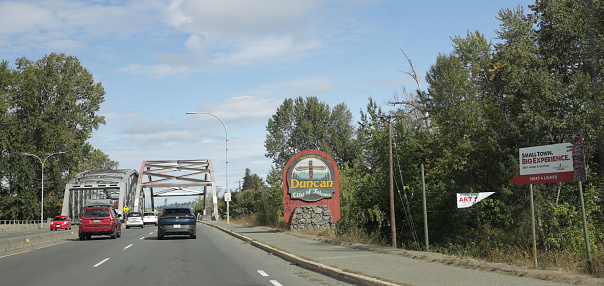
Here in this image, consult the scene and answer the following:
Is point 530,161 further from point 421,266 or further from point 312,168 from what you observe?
point 312,168

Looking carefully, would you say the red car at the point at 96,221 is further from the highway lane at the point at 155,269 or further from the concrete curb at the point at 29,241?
the highway lane at the point at 155,269

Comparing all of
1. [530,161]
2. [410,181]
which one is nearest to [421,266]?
[530,161]

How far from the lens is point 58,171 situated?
71.5m

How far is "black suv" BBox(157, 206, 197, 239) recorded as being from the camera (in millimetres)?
26750

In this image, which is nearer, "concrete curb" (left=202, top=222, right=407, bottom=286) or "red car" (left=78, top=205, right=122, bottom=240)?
"concrete curb" (left=202, top=222, right=407, bottom=286)

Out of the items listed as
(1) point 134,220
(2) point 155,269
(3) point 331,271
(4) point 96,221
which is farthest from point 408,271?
(1) point 134,220

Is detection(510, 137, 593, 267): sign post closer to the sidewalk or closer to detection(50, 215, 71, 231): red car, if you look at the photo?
the sidewalk

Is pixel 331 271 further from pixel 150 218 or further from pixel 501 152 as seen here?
pixel 150 218

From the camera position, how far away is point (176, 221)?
26.9 meters

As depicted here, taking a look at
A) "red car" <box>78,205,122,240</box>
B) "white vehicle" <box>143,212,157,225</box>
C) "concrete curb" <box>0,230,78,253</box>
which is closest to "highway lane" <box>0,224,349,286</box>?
"concrete curb" <box>0,230,78,253</box>

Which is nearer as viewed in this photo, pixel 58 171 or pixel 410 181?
pixel 410 181

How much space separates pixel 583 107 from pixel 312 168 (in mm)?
14238

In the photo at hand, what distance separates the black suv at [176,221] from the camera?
2675 cm

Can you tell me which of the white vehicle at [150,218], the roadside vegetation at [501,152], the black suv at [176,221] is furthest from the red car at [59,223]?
the roadside vegetation at [501,152]
